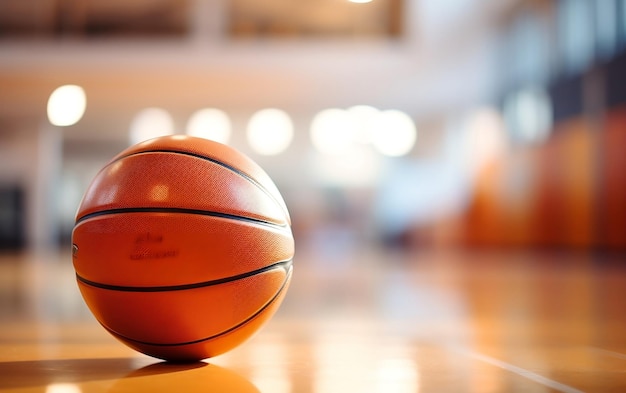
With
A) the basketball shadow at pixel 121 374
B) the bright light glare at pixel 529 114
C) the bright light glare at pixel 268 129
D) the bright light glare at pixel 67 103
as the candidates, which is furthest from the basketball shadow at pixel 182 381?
the bright light glare at pixel 268 129

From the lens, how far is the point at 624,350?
1.61 meters

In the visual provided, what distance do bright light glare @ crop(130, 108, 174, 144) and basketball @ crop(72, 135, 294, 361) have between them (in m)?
9.75

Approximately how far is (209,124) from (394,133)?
10.5 ft

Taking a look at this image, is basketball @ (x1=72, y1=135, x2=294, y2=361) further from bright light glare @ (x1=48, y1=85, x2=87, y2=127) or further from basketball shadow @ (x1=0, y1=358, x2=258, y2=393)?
bright light glare @ (x1=48, y1=85, x2=87, y2=127)

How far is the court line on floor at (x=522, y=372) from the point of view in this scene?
115 cm

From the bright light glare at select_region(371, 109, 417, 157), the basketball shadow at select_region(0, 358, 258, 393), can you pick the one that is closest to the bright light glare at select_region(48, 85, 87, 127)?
the bright light glare at select_region(371, 109, 417, 157)

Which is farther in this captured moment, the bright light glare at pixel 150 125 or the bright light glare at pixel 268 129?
the bright light glare at pixel 268 129

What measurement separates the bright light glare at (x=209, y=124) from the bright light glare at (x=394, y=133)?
2612 mm

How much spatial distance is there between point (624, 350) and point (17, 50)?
7723 millimetres

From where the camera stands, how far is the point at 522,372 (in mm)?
1312

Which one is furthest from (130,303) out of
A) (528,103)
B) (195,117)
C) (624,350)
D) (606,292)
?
(195,117)

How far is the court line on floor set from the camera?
1.15 m

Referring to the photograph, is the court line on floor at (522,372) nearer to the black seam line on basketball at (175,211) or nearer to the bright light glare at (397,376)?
the bright light glare at (397,376)

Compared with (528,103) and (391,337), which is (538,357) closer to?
(391,337)
